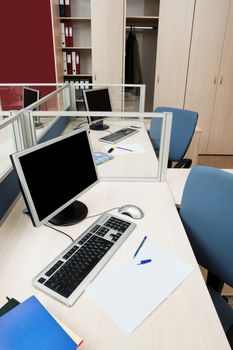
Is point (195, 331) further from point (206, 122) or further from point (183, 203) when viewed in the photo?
point (206, 122)

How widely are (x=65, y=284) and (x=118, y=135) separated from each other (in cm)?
175

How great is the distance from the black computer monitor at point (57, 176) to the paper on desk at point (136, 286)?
345 mm

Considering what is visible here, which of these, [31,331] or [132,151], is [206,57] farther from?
[31,331]

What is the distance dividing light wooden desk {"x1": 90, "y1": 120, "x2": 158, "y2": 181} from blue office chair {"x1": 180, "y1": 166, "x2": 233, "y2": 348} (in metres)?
0.45

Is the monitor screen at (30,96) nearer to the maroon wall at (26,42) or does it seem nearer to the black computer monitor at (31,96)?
the black computer monitor at (31,96)

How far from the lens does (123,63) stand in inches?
146

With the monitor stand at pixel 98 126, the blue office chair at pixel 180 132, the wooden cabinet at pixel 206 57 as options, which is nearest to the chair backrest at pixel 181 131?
the blue office chair at pixel 180 132

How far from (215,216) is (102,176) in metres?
0.75

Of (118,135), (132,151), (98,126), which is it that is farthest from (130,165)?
(98,126)

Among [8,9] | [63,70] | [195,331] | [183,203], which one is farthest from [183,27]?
[195,331]

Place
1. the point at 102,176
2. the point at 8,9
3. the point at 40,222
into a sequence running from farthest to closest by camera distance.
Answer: the point at 8,9 → the point at 102,176 → the point at 40,222

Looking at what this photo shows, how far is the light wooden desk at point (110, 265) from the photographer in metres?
0.76

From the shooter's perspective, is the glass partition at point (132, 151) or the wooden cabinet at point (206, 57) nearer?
the glass partition at point (132, 151)

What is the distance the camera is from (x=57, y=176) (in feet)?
3.79
